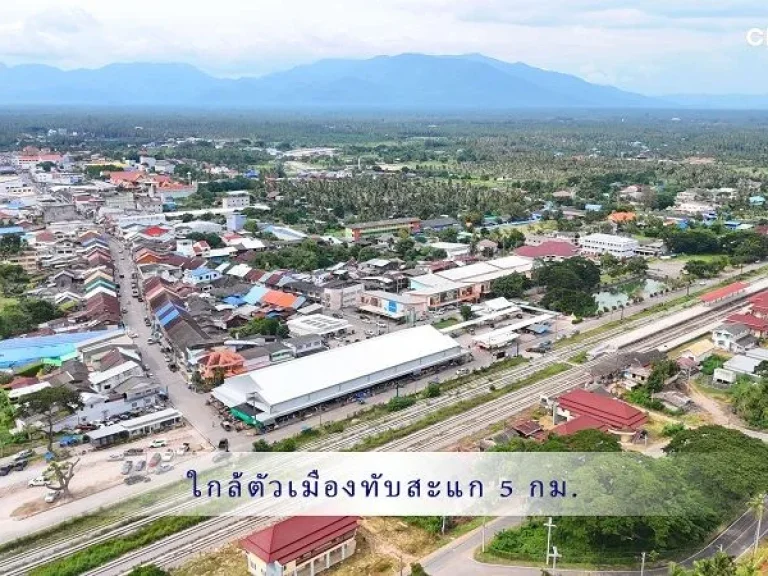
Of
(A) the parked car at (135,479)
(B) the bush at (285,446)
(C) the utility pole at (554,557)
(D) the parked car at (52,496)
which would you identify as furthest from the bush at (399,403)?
(D) the parked car at (52,496)

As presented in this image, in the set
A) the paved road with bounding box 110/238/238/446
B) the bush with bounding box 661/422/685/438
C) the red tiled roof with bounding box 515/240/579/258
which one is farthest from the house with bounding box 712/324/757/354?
the paved road with bounding box 110/238/238/446

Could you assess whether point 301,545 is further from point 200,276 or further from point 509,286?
point 200,276

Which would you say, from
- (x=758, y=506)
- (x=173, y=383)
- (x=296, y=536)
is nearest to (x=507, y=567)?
(x=296, y=536)

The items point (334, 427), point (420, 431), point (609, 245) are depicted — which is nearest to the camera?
point (420, 431)

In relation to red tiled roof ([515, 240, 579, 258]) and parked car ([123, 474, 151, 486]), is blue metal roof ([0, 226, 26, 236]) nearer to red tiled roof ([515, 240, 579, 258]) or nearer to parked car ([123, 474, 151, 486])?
parked car ([123, 474, 151, 486])

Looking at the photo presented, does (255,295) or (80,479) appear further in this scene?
(255,295)

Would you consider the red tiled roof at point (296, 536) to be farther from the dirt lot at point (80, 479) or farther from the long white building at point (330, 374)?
the long white building at point (330, 374)
